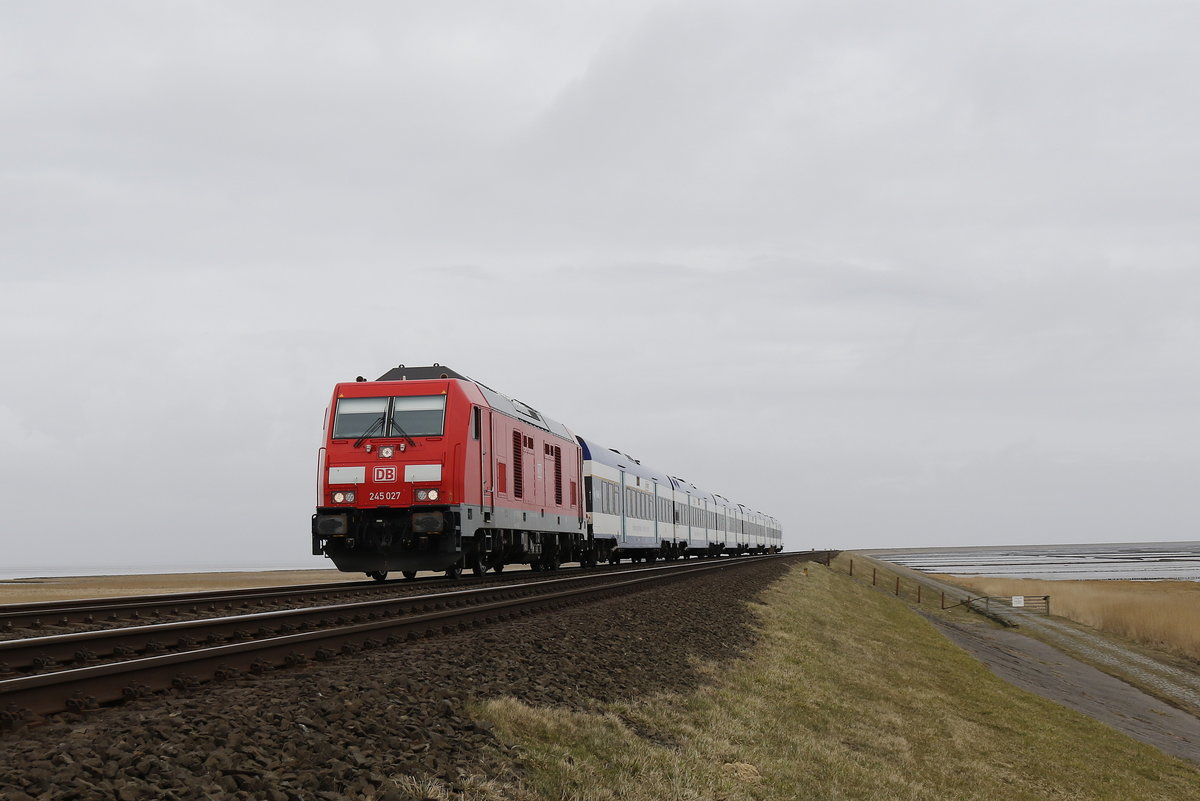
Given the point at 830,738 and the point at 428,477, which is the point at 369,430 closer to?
the point at 428,477

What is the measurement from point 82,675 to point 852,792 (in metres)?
7.86

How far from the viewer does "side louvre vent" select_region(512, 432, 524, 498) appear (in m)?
25.7

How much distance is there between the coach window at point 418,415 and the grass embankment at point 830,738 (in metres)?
8.80

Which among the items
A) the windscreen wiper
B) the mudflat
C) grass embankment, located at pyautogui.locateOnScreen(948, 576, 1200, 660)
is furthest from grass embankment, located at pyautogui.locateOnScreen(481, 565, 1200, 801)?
grass embankment, located at pyautogui.locateOnScreen(948, 576, 1200, 660)

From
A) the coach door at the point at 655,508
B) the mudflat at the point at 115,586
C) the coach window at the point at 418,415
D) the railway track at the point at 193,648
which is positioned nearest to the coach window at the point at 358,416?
the coach window at the point at 418,415

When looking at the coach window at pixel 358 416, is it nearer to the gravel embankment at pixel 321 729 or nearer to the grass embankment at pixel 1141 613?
the gravel embankment at pixel 321 729

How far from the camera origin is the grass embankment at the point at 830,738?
852 cm

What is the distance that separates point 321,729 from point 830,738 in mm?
8107

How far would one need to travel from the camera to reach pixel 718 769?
9328mm

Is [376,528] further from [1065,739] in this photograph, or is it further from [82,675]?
[1065,739]

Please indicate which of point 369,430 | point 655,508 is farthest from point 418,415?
point 655,508

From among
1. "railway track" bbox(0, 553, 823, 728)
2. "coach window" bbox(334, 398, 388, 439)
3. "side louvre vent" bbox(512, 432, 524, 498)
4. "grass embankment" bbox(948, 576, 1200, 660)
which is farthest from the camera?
"grass embankment" bbox(948, 576, 1200, 660)

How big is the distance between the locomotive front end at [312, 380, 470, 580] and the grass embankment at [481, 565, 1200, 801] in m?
7.70

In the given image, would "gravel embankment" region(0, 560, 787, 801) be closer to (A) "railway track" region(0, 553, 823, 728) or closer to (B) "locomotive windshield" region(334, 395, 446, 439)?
(A) "railway track" region(0, 553, 823, 728)
